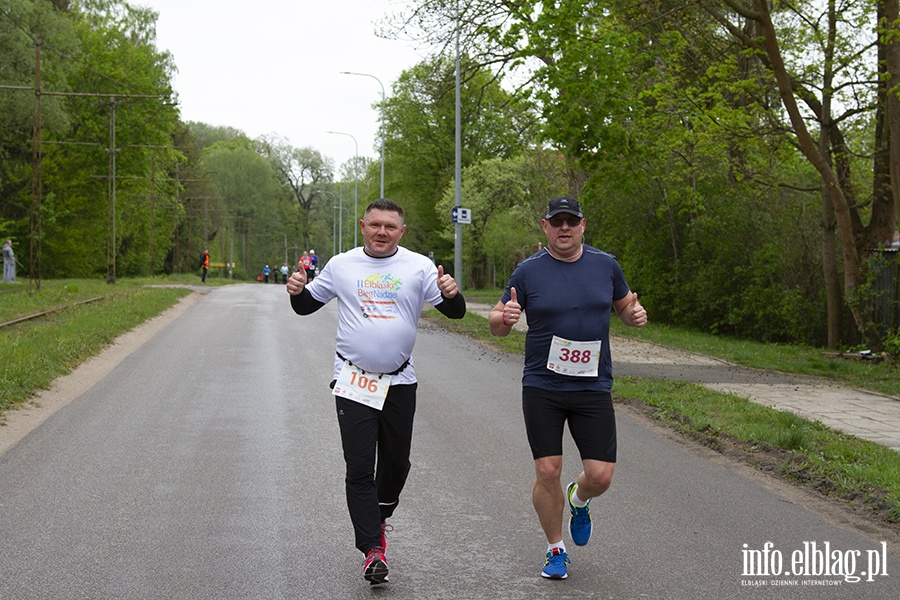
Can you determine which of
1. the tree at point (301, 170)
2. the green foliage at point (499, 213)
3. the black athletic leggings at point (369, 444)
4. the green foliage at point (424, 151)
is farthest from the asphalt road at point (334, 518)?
the tree at point (301, 170)

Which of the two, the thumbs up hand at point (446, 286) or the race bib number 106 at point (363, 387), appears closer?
the race bib number 106 at point (363, 387)

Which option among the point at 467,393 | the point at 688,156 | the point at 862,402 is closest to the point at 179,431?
the point at 467,393

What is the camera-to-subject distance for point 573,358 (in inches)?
216

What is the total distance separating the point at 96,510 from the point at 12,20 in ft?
143

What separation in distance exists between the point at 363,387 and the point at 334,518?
1604mm

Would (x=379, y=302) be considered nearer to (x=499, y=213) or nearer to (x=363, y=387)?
(x=363, y=387)

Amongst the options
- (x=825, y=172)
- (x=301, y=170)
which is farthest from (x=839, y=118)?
(x=301, y=170)

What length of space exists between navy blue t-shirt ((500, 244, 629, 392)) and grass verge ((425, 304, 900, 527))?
2.72 meters

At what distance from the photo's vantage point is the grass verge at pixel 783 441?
25.7ft

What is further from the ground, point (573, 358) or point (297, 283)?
point (297, 283)

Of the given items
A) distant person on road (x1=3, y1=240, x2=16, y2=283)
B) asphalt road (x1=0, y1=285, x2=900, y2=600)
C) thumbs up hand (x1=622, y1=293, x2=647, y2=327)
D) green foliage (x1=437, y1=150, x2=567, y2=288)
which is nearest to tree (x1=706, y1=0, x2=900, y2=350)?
asphalt road (x1=0, y1=285, x2=900, y2=600)

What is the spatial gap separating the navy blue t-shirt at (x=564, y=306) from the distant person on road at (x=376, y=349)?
40cm

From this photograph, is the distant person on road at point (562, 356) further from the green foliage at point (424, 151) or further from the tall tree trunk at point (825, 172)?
the green foliage at point (424, 151)

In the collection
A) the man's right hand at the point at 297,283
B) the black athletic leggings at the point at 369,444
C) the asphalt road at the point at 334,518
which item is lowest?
the asphalt road at the point at 334,518
